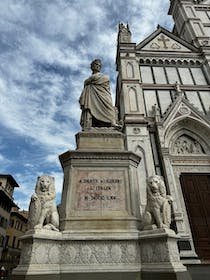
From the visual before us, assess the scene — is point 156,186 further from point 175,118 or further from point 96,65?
point 175,118

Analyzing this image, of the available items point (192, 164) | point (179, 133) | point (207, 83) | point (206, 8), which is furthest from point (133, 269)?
point (206, 8)

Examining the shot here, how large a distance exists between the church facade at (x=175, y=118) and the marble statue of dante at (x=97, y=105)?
230 inches

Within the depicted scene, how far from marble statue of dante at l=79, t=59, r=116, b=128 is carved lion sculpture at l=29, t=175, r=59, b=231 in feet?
8.11

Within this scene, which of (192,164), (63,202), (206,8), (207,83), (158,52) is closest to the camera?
(63,202)

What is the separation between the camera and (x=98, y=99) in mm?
7074

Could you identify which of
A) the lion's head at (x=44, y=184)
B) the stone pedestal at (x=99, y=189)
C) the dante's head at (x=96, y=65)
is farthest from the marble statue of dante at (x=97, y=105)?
the lion's head at (x=44, y=184)

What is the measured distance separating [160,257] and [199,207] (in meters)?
9.41

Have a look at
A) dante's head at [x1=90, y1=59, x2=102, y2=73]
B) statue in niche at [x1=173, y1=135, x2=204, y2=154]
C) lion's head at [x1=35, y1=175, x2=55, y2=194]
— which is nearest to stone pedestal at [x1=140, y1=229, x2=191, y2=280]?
lion's head at [x1=35, y1=175, x2=55, y2=194]

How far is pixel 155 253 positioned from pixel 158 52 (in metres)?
18.4

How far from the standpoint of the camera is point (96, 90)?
7.25 metres

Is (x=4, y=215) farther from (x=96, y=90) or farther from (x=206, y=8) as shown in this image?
(x=206, y=8)

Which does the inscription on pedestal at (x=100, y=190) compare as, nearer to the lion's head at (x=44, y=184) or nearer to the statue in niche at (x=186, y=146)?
the lion's head at (x=44, y=184)

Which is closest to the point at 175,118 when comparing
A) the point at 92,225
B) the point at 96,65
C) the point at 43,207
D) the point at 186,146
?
the point at 186,146

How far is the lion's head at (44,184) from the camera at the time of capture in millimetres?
4730
